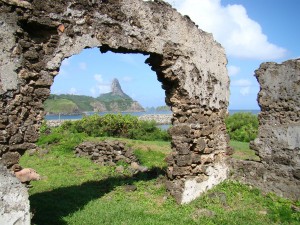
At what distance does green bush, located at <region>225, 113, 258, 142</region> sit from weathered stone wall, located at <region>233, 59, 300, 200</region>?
9.87 metres

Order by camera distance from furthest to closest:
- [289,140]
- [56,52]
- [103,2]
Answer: [289,140], [103,2], [56,52]

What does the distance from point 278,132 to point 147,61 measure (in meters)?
3.11

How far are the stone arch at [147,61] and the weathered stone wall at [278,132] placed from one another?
0.94 m

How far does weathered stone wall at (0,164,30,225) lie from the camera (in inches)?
160

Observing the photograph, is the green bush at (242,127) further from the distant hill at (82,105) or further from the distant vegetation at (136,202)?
the distant hill at (82,105)

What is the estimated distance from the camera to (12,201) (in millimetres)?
4137

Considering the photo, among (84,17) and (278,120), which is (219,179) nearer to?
(278,120)

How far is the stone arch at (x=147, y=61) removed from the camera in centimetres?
443

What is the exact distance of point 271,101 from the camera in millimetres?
6984

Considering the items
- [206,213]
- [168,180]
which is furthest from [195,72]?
[206,213]

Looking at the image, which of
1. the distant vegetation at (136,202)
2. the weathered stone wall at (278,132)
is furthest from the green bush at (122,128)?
the weathered stone wall at (278,132)

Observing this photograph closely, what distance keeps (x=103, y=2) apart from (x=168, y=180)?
3.76 metres

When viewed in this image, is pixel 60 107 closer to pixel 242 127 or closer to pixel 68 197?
pixel 242 127

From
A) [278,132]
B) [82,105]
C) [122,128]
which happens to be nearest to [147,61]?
[278,132]
